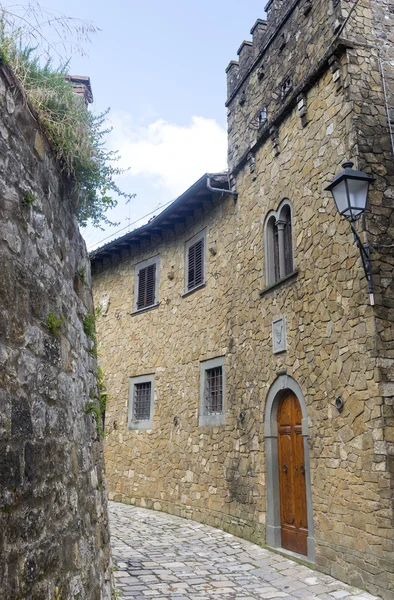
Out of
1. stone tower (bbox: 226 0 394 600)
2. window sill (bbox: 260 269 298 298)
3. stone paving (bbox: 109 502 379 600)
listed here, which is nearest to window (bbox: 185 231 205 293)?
stone tower (bbox: 226 0 394 600)

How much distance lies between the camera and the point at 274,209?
782 centimetres

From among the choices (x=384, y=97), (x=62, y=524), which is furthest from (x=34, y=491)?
(x=384, y=97)

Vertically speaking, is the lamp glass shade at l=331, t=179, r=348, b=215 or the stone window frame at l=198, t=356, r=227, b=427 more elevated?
the lamp glass shade at l=331, t=179, r=348, b=215

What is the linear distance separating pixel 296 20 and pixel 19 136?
6220mm

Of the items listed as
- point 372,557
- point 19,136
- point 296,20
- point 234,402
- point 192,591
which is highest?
point 296,20

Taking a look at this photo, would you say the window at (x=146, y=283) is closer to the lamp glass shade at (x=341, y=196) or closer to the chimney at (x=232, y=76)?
the chimney at (x=232, y=76)

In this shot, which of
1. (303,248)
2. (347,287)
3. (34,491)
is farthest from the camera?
(303,248)

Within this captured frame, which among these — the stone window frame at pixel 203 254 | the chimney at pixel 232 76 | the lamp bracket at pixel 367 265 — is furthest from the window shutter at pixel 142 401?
the lamp bracket at pixel 367 265

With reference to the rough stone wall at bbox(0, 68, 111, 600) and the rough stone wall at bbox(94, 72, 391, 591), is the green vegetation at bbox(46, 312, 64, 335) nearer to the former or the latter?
the rough stone wall at bbox(0, 68, 111, 600)

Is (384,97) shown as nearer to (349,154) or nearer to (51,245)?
(349,154)

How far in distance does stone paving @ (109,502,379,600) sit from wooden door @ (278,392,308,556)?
31 cm

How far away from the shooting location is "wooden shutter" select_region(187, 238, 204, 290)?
33.7ft

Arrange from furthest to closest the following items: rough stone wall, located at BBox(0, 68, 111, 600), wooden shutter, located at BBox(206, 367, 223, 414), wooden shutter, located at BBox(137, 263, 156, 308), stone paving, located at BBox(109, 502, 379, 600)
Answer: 1. wooden shutter, located at BBox(137, 263, 156, 308)
2. wooden shutter, located at BBox(206, 367, 223, 414)
3. stone paving, located at BBox(109, 502, 379, 600)
4. rough stone wall, located at BBox(0, 68, 111, 600)

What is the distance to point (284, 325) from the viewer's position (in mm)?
7105
